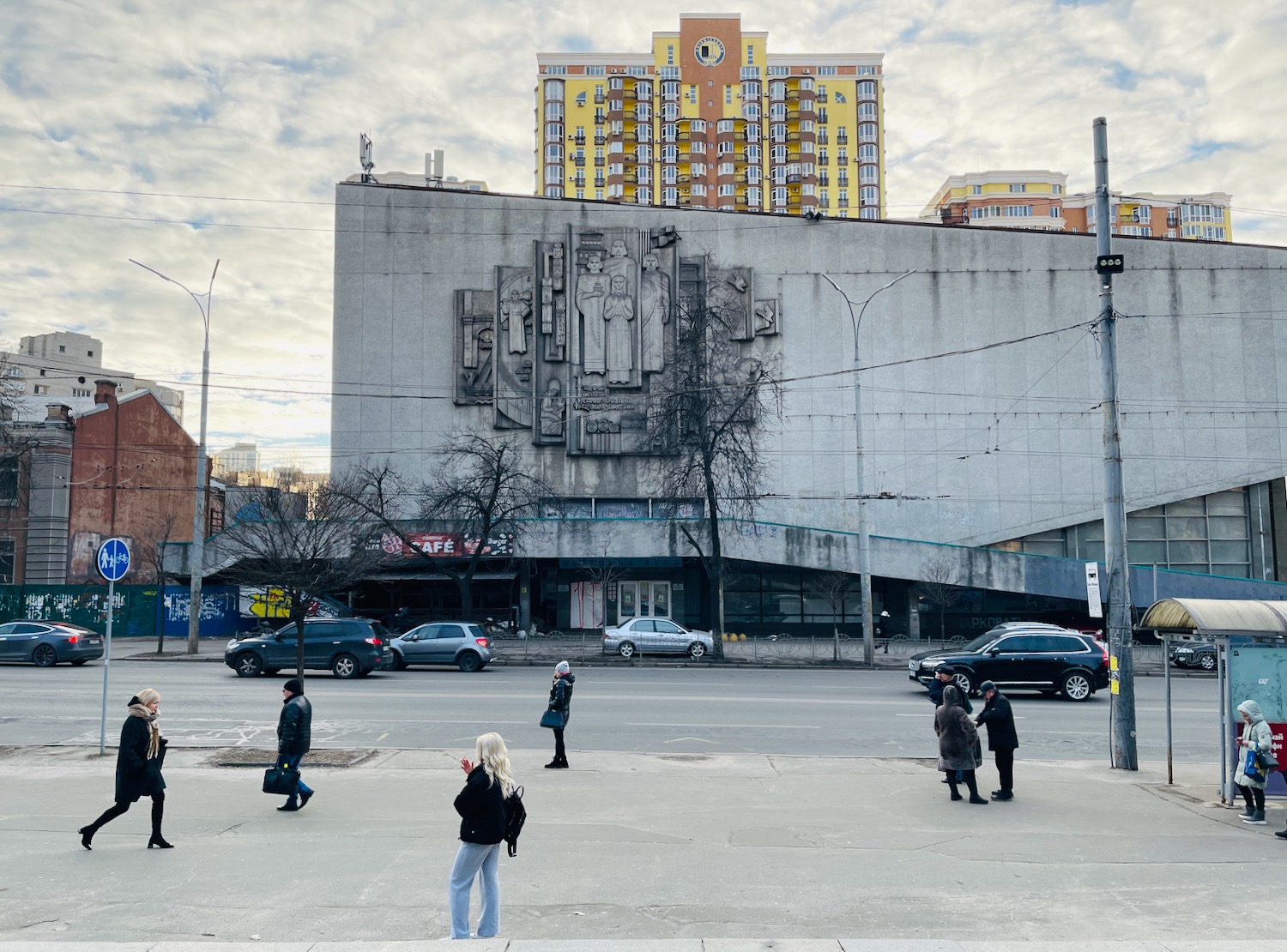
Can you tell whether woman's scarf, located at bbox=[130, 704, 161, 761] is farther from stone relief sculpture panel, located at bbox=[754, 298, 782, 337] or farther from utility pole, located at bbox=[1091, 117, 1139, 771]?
stone relief sculpture panel, located at bbox=[754, 298, 782, 337]

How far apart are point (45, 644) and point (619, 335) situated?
94.4 feet

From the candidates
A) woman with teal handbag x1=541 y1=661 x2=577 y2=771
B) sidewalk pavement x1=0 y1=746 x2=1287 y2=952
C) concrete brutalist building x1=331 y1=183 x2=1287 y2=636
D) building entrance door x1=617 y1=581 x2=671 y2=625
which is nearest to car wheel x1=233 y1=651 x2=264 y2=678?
sidewalk pavement x1=0 y1=746 x2=1287 y2=952

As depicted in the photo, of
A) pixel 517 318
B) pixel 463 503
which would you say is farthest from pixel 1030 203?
pixel 463 503

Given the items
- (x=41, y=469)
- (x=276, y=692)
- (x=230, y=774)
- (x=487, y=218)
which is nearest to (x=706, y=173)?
(x=487, y=218)

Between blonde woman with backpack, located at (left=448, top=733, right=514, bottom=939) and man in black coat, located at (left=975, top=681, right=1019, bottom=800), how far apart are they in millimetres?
7041

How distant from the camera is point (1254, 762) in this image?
406 inches

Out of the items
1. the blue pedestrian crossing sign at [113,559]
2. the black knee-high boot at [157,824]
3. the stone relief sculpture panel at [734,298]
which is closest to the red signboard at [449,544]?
the stone relief sculpture panel at [734,298]

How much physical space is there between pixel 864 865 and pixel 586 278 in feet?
141

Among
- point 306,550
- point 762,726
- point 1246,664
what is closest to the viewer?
point 1246,664

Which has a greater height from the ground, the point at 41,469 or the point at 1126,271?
the point at 1126,271

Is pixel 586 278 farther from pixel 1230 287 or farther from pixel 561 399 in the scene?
pixel 1230 287

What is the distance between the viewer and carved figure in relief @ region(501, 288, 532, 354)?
161 feet

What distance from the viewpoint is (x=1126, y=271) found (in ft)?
156

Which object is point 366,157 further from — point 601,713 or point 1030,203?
point 1030,203
